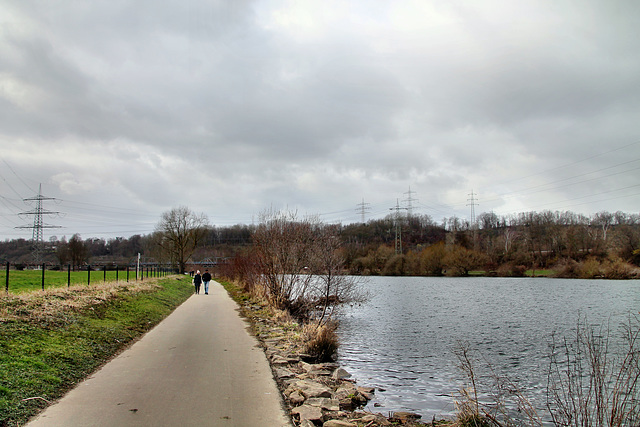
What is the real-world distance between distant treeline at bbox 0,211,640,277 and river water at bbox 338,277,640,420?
25027 millimetres

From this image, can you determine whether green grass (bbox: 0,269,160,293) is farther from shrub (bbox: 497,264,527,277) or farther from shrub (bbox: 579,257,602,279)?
shrub (bbox: 497,264,527,277)

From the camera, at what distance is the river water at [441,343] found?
1015 cm

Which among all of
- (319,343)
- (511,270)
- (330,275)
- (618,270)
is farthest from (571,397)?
(511,270)

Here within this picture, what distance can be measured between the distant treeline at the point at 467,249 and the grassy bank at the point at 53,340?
3617 centimetres

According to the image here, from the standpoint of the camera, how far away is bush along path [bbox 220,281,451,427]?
6219mm

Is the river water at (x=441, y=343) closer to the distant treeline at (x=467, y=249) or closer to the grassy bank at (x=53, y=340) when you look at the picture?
the grassy bank at (x=53, y=340)

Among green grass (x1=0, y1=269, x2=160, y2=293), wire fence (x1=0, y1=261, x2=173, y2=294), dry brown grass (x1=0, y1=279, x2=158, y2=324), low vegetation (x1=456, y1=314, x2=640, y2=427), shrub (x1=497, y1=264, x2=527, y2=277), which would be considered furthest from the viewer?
shrub (x1=497, y1=264, x2=527, y2=277)

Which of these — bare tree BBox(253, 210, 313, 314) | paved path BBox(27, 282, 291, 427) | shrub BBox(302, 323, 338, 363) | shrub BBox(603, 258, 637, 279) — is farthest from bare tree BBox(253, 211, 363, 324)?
shrub BBox(603, 258, 637, 279)

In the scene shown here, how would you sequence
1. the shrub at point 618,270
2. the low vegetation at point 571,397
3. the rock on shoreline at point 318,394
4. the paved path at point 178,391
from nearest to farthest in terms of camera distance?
the low vegetation at point 571,397 < the paved path at point 178,391 < the rock on shoreline at point 318,394 < the shrub at point 618,270

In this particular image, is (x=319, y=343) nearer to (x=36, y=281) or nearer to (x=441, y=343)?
(x=441, y=343)

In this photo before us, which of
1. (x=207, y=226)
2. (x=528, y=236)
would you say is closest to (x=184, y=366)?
(x=207, y=226)

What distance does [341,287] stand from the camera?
16641 mm

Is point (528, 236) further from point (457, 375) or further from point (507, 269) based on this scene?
point (457, 375)

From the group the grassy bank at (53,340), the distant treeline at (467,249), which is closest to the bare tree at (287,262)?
the grassy bank at (53,340)
